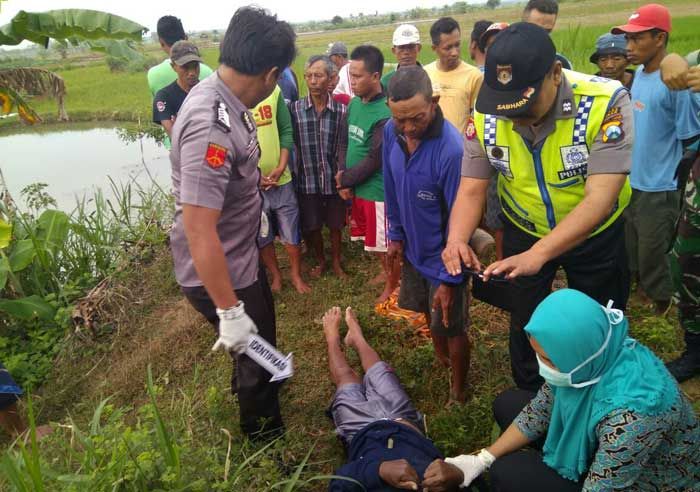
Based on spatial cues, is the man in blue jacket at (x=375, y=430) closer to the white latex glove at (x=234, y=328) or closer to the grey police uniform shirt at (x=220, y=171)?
the white latex glove at (x=234, y=328)

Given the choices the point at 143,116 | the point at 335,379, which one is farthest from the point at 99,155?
the point at 335,379

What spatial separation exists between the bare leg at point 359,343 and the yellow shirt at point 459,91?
1731mm

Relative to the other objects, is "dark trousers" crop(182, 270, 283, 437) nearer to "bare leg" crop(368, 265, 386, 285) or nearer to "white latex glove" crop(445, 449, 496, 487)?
"white latex glove" crop(445, 449, 496, 487)

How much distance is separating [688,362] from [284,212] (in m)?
2.70

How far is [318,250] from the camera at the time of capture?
4418mm

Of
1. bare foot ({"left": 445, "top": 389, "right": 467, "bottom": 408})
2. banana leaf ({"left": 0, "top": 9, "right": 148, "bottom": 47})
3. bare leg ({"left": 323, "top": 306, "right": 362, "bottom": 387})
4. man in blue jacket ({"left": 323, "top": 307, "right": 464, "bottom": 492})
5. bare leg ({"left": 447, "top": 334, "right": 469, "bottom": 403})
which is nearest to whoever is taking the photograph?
man in blue jacket ({"left": 323, "top": 307, "right": 464, "bottom": 492})

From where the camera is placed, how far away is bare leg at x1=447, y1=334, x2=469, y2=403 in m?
2.65

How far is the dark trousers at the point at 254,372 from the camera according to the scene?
7.09ft

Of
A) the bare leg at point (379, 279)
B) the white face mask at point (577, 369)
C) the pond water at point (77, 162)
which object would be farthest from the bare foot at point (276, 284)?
the pond water at point (77, 162)

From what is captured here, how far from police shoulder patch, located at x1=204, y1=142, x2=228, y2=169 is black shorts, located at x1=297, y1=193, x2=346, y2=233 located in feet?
7.83

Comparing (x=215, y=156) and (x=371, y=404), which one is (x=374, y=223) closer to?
(x=371, y=404)

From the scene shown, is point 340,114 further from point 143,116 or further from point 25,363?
point 143,116

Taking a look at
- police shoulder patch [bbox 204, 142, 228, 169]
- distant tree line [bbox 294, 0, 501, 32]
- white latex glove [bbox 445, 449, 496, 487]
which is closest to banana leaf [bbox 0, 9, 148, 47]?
police shoulder patch [bbox 204, 142, 228, 169]

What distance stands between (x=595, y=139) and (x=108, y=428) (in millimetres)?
2103
